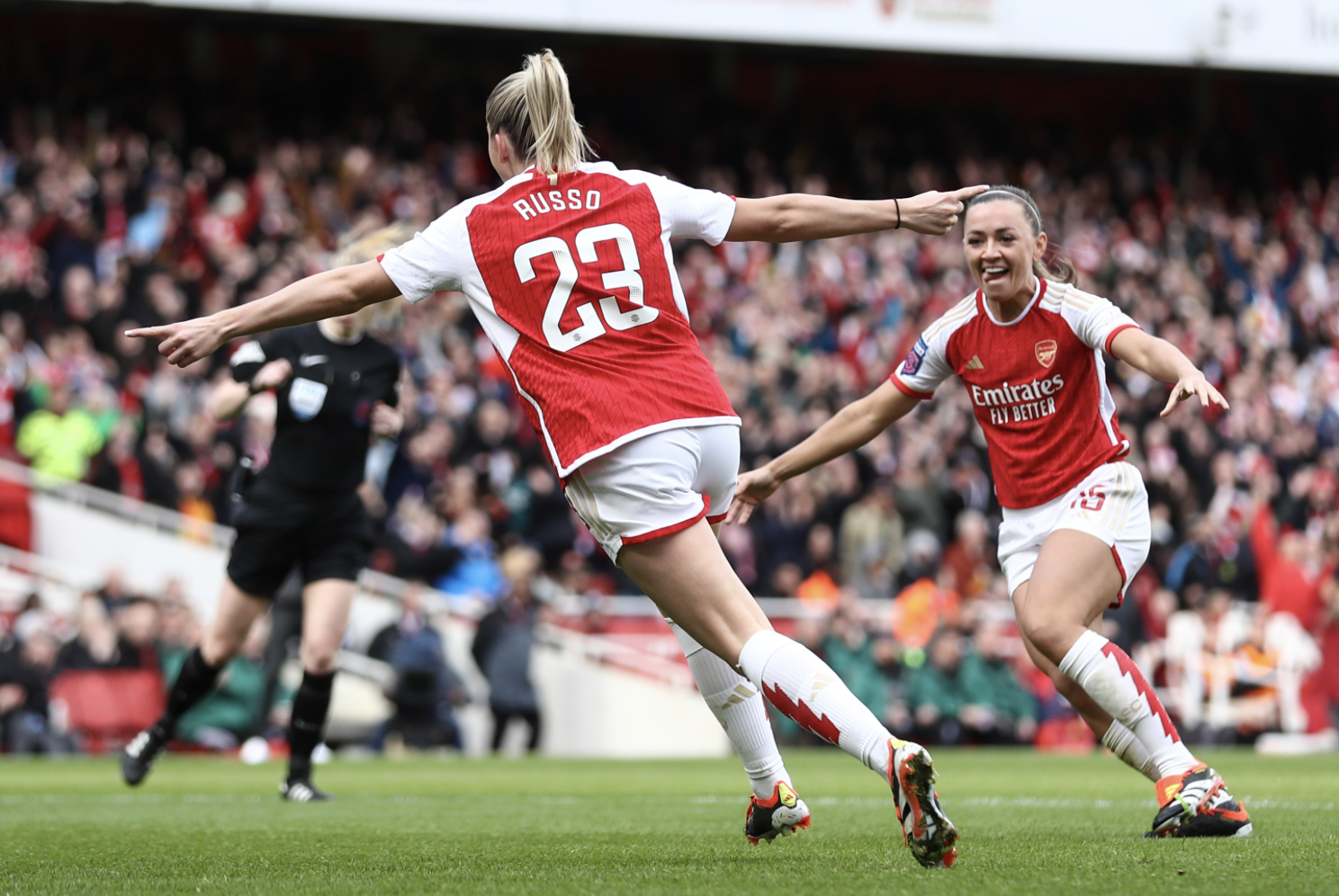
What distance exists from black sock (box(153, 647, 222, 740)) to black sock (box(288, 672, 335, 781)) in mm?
468

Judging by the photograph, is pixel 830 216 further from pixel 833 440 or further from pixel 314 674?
pixel 314 674

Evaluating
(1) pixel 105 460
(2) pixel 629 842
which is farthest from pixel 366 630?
(2) pixel 629 842

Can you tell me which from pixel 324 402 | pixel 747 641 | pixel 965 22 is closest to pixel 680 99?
pixel 965 22

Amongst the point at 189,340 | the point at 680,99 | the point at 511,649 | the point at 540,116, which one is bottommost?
the point at 511,649

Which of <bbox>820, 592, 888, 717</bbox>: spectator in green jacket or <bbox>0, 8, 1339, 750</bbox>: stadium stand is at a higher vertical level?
<bbox>0, 8, 1339, 750</bbox>: stadium stand

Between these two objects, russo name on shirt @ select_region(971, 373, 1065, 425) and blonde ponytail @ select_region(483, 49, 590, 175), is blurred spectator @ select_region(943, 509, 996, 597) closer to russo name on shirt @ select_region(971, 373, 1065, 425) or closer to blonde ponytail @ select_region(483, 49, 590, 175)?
russo name on shirt @ select_region(971, 373, 1065, 425)

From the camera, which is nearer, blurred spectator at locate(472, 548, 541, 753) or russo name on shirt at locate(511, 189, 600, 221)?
russo name on shirt at locate(511, 189, 600, 221)

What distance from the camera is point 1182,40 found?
24094mm

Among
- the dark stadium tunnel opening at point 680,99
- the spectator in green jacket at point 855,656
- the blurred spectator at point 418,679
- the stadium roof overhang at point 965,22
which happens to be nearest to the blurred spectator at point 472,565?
the blurred spectator at point 418,679

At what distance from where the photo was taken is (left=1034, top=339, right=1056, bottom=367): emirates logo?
226 inches

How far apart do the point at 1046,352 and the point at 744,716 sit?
1632mm

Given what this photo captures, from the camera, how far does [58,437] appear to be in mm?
15289

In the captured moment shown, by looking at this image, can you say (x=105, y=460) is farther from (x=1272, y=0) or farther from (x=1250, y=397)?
(x=1272, y=0)

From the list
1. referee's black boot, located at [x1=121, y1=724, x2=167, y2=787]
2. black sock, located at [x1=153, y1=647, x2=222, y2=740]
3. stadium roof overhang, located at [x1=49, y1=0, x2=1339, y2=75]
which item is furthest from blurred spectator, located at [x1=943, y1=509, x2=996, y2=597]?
referee's black boot, located at [x1=121, y1=724, x2=167, y2=787]
